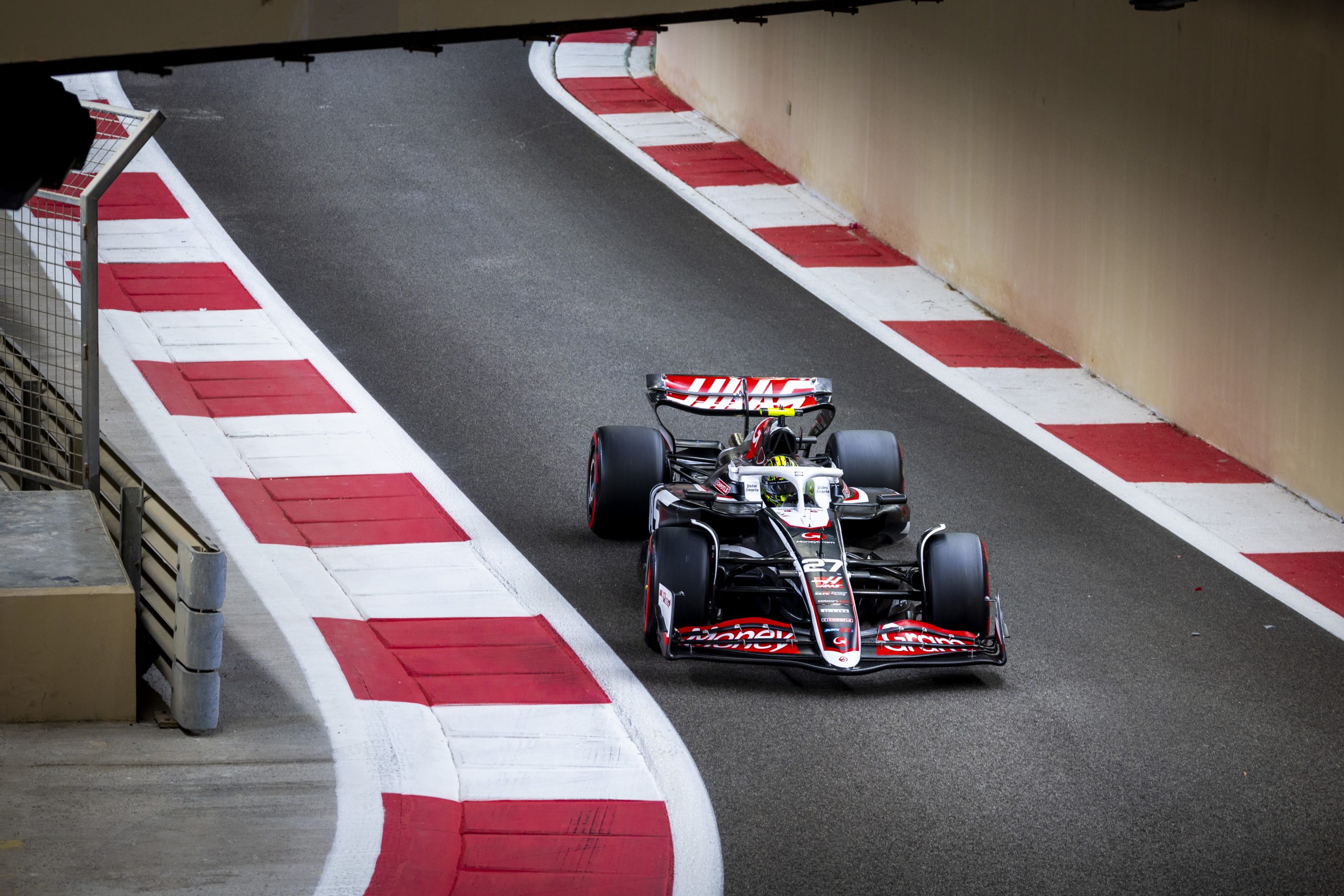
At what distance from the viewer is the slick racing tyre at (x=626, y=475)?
30.8 feet

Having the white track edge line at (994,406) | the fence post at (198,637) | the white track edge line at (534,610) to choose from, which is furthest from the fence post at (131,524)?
the white track edge line at (994,406)

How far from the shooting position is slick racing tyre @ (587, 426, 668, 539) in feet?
30.8

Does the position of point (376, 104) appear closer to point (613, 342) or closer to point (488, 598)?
point (613, 342)

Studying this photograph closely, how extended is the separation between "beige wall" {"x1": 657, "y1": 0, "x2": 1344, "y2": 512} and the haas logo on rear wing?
3.26 metres

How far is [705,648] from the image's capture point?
7758 mm

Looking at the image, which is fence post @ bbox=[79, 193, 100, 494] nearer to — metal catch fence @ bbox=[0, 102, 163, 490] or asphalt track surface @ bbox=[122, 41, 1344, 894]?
metal catch fence @ bbox=[0, 102, 163, 490]

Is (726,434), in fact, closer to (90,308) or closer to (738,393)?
(738,393)

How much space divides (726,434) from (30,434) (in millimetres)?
4706

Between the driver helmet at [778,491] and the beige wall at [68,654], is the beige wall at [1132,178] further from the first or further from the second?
the beige wall at [68,654]

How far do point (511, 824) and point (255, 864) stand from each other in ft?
Answer: 3.24

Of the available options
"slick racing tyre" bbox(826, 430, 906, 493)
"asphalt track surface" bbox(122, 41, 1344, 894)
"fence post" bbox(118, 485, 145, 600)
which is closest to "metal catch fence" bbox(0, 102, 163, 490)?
"fence post" bbox(118, 485, 145, 600)

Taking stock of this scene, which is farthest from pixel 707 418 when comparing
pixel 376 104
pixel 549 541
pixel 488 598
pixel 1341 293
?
pixel 376 104

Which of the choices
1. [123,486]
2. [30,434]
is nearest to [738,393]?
[123,486]

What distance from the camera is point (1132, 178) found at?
12.2m
